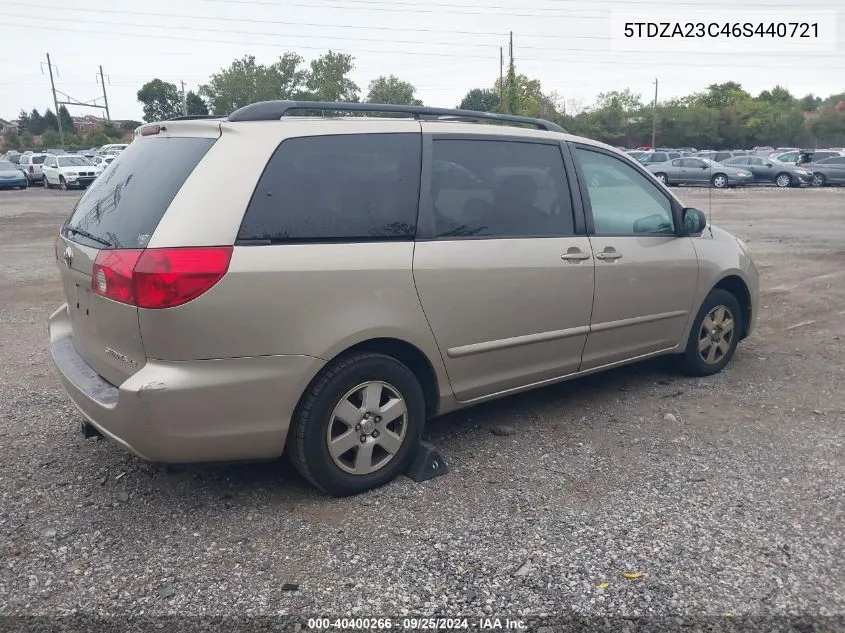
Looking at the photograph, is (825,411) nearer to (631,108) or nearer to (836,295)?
(836,295)

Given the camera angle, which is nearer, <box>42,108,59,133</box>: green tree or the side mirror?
the side mirror

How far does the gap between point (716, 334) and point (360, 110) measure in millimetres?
3232

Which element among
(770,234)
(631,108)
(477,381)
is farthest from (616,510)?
(631,108)

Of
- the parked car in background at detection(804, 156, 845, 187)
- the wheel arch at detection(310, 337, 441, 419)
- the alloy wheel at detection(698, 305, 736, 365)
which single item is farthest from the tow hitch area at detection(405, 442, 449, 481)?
the parked car in background at detection(804, 156, 845, 187)

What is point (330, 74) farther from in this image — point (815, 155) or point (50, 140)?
point (815, 155)

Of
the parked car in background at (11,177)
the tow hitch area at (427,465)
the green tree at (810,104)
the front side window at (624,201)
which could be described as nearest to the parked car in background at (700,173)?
the parked car in background at (11,177)

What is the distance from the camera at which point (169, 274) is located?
3014 mm

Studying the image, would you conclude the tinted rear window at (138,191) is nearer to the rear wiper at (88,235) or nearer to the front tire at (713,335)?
the rear wiper at (88,235)

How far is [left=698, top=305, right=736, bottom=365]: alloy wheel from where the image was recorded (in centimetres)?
541

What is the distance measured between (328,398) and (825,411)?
3364 millimetres

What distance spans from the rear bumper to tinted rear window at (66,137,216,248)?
602mm

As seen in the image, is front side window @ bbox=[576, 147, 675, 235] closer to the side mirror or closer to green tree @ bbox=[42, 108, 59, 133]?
the side mirror

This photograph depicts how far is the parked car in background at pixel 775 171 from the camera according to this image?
3133cm

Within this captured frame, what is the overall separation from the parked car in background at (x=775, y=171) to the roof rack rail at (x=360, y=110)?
101 feet
